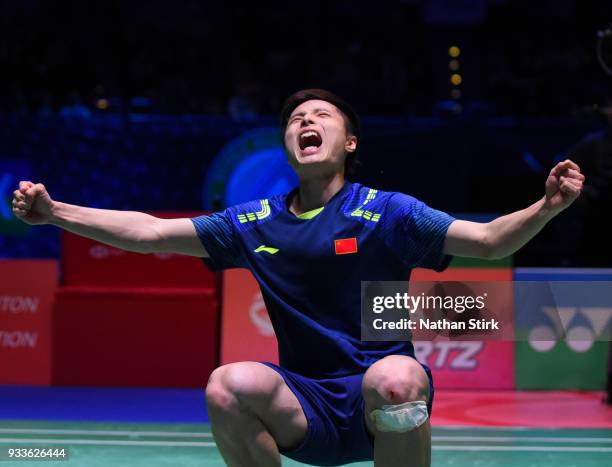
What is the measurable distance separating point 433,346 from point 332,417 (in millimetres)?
3614

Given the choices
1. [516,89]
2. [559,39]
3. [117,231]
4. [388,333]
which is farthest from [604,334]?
[559,39]

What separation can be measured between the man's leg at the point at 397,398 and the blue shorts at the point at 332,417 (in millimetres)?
148

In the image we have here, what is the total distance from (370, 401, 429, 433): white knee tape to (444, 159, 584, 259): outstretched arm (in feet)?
1.59

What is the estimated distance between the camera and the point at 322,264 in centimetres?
294

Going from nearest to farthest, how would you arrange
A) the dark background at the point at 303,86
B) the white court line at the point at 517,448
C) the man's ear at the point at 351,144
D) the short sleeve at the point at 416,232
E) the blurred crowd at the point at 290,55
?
1. the short sleeve at the point at 416,232
2. the man's ear at the point at 351,144
3. the white court line at the point at 517,448
4. the dark background at the point at 303,86
5. the blurred crowd at the point at 290,55

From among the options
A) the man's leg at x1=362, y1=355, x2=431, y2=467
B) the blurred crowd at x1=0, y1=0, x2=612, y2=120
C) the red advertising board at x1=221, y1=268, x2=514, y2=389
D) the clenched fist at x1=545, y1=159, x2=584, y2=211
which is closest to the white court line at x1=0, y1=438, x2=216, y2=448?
the red advertising board at x1=221, y1=268, x2=514, y2=389

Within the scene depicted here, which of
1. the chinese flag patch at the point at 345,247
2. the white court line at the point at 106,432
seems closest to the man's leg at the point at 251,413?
the chinese flag patch at the point at 345,247

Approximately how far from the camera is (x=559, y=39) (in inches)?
459

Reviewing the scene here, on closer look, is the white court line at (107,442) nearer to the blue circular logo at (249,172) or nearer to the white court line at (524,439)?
the white court line at (524,439)

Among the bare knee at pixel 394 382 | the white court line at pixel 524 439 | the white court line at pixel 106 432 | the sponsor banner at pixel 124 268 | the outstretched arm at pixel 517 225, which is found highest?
the outstretched arm at pixel 517 225

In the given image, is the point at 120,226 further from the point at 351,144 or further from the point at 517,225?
the point at 517,225

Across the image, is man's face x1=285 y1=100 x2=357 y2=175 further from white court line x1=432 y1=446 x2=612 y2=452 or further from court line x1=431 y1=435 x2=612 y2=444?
court line x1=431 y1=435 x2=612 y2=444

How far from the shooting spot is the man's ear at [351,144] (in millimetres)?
3224

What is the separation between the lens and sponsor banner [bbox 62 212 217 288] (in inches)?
267
